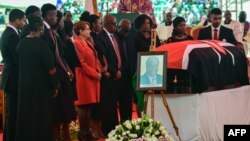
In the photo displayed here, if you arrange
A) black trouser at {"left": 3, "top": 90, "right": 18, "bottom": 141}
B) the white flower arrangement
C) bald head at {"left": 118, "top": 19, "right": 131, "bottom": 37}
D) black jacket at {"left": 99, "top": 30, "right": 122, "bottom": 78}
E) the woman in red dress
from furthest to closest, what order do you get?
bald head at {"left": 118, "top": 19, "right": 131, "bottom": 37}, black jacket at {"left": 99, "top": 30, "right": 122, "bottom": 78}, the woman in red dress, black trouser at {"left": 3, "top": 90, "right": 18, "bottom": 141}, the white flower arrangement

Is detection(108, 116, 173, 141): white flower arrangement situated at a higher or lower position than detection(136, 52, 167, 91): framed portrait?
Result: lower

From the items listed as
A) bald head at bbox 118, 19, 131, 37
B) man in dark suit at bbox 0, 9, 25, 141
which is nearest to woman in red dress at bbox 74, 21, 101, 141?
bald head at bbox 118, 19, 131, 37

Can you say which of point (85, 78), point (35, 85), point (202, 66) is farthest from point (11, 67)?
point (202, 66)

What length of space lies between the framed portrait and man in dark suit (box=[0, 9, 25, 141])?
4.42 ft

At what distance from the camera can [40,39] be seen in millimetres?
5012

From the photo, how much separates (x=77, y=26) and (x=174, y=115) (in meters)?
1.66

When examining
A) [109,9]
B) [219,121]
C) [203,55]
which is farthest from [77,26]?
[109,9]

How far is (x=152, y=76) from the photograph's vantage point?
16.1 ft

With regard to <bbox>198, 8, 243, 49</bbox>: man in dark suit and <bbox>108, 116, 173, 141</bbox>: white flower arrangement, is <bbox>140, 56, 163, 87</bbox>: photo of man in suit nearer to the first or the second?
<bbox>108, 116, 173, 141</bbox>: white flower arrangement

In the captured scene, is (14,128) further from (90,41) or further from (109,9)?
(109,9)

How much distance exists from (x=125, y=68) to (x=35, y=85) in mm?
1729

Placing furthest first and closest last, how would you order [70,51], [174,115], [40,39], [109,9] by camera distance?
[109,9] → [70,51] → [174,115] → [40,39]

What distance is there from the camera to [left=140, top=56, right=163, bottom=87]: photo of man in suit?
4.90m

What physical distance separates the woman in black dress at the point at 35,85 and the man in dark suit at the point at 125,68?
4.94 ft
